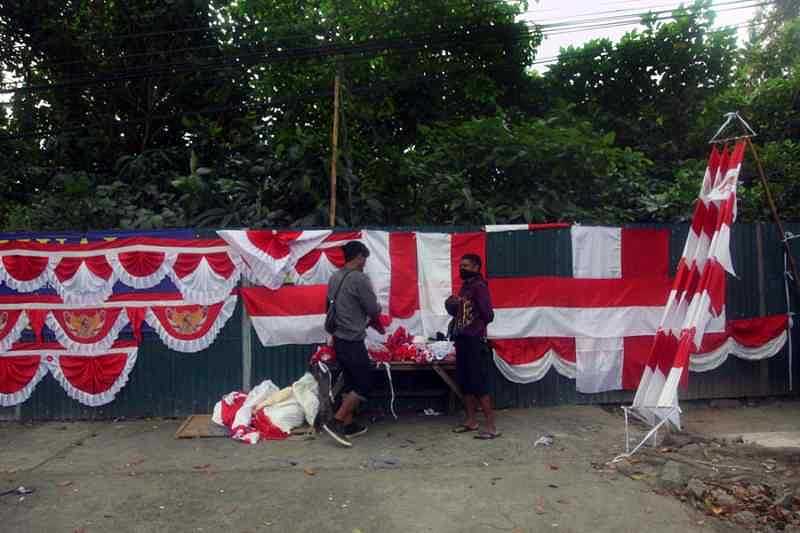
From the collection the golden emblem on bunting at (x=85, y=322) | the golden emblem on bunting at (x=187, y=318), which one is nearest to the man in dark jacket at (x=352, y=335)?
the golden emblem on bunting at (x=187, y=318)

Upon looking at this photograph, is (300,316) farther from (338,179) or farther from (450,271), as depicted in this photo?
(338,179)

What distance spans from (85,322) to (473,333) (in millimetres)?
4141

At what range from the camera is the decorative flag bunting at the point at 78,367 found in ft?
21.8

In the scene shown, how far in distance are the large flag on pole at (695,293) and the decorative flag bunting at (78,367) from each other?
5.22 metres

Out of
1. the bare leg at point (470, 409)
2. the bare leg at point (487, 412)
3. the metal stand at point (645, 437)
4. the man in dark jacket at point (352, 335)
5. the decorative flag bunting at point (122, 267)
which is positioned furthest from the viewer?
the decorative flag bunting at point (122, 267)

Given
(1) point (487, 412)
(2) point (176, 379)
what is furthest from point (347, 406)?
(2) point (176, 379)

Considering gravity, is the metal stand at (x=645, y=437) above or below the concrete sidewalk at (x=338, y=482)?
above

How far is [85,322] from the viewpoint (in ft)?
21.8

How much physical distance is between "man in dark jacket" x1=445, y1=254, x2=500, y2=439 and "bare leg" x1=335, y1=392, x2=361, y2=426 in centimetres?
104

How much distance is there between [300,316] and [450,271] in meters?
1.69

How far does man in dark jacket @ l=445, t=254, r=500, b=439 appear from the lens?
589 centimetres

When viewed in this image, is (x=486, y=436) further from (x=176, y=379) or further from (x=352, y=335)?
(x=176, y=379)

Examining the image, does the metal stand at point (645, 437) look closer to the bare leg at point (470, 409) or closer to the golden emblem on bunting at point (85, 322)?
the bare leg at point (470, 409)

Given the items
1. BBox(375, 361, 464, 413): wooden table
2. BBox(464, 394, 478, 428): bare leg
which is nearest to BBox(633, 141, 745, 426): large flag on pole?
BBox(464, 394, 478, 428): bare leg
